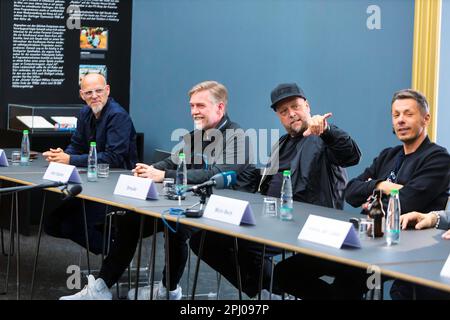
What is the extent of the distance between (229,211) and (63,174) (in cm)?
150

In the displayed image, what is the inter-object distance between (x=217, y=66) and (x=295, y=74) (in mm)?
1065

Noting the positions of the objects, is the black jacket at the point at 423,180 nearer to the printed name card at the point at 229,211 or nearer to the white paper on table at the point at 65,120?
the printed name card at the point at 229,211

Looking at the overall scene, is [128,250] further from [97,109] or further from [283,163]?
[97,109]

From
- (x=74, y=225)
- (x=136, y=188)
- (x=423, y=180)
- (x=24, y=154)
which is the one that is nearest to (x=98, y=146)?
(x=24, y=154)

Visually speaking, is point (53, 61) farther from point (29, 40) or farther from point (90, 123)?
point (90, 123)

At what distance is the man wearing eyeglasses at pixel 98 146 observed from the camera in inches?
216

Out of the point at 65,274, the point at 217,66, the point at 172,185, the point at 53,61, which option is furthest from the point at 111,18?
the point at 172,185

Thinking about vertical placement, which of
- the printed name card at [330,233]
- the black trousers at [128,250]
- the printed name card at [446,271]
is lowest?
the black trousers at [128,250]

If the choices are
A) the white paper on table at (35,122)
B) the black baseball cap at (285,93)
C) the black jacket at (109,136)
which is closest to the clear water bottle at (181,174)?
the black baseball cap at (285,93)

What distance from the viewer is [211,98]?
514 centimetres

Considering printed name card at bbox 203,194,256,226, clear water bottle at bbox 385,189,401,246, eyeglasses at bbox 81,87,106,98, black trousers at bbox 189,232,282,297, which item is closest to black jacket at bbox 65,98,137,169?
eyeglasses at bbox 81,87,106,98

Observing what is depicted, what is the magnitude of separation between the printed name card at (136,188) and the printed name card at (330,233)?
122cm

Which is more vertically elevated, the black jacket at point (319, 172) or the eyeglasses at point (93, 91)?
the eyeglasses at point (93, 91)

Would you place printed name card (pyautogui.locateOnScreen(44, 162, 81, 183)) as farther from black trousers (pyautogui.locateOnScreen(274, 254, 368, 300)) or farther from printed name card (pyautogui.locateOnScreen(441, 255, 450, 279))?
printed name card (pyautogui.locateOnScreen(441, 255, 450, 279))
